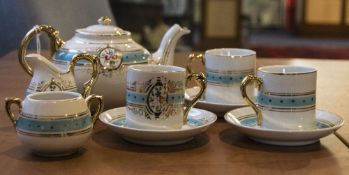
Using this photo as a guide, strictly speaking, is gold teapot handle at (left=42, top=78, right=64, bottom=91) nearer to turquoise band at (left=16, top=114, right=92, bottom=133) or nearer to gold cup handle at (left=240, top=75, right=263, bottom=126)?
turquoise band at (left=16, top=114, right=92, bottom=133)

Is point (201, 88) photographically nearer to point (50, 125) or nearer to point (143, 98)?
point (143, 98)

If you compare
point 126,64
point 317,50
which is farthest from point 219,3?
point 126,64

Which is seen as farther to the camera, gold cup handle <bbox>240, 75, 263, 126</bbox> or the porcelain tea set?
gold cup handle <bbox>240, 75, 263, 126</bbox>

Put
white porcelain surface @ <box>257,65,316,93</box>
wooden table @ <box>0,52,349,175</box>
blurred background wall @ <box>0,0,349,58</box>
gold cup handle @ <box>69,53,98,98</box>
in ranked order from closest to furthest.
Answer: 1. wooden table @ <box>0,52,349,175</box>
2. white porcelain surface @ <box>257,65,316,93</box>
3. gold cup handle @ <box>69,53,98,98</box>
4. blurred background wall @ <box>0,0,349,58</box>

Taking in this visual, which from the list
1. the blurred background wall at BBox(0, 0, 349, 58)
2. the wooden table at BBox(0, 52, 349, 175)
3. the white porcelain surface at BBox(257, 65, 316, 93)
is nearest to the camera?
the wooden table at BBox(0, 52, 349, 175)

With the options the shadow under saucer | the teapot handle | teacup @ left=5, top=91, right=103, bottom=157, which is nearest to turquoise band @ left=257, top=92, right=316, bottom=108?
the shadow under saucer

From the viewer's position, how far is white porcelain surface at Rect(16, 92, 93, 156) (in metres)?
0.77

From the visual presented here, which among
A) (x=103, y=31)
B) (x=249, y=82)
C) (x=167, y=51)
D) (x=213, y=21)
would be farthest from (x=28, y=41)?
(x=213, y=21)

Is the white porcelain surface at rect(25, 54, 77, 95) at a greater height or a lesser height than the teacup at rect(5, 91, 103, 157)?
greater

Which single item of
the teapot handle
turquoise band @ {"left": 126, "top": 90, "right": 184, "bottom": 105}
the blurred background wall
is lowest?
the blurred background wall

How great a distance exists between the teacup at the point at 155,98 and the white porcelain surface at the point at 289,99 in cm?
12

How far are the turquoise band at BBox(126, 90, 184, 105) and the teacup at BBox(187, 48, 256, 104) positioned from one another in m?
0.18

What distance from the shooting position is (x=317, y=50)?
4930mm

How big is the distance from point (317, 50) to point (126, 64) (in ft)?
13.3
